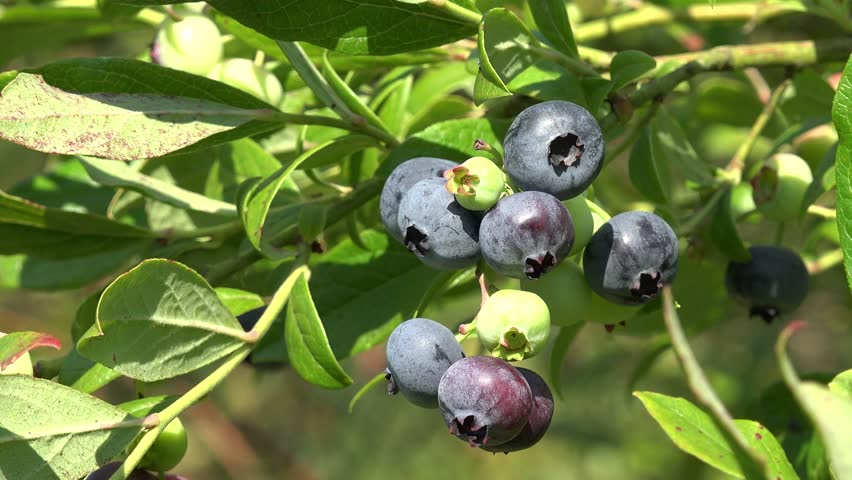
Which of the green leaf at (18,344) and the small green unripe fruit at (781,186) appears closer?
the green leaf at (18,344)

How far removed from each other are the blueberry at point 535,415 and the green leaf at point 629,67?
41cm

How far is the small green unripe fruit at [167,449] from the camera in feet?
3.95

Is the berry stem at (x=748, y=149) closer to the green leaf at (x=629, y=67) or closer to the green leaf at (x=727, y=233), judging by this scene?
the green leaf at (x=727, y=233)

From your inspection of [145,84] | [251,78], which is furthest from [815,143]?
[145,84]

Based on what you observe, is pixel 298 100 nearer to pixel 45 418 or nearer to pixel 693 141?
pixel 45 418

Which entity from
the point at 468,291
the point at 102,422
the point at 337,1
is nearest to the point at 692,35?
the point at 468,291

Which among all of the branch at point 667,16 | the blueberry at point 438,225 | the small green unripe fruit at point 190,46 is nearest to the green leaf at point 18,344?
the blueberry at point 438,225

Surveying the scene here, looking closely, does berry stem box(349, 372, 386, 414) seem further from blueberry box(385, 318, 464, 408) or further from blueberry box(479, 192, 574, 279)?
blueberry box(479, 192, 574, 279)

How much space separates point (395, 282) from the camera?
1520mm

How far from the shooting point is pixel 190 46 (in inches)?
65.2

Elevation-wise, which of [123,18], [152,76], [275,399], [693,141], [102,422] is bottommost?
→ [275,399]

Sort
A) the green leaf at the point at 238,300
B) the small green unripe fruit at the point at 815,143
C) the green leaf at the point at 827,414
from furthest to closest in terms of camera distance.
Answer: the small green unripe fruit at the point at 815,143 < the green leaf at the point at 238,300 < the green leaf at the point at 827,414

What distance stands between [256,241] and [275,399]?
3.76 meters

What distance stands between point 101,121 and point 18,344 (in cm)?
29
